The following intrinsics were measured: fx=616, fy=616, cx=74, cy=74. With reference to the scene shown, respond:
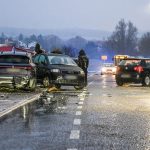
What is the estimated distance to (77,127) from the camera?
40.0 feet

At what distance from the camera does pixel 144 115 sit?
14.8 m

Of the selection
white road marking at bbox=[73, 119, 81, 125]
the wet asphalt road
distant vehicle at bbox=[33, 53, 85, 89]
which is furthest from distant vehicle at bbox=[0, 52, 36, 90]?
white road marking at bbox=[73, 119, 81, 125]

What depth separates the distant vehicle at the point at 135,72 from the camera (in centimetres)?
3288

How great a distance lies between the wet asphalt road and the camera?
9875 mm

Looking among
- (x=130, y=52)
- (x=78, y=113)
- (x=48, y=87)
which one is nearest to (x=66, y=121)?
(x=78, y=113)

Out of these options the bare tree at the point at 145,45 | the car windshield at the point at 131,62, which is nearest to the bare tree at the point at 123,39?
the bare tree at the point at 145,45

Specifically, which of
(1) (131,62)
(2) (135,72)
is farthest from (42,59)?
(1) (131,62)

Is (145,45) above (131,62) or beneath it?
beneath

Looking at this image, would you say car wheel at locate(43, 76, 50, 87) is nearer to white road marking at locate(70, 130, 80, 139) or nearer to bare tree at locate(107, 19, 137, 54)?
white road marking at locate(70, 130, 80, 139)

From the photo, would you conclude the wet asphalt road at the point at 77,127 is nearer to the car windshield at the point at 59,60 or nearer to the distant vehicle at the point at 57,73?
the distant vehicle at the point at 57,73

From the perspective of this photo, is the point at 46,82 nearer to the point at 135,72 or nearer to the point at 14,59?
the point at 14,59

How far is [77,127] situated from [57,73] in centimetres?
1412

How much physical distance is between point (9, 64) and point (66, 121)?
432 inches

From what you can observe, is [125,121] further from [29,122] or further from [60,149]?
[60,149]
